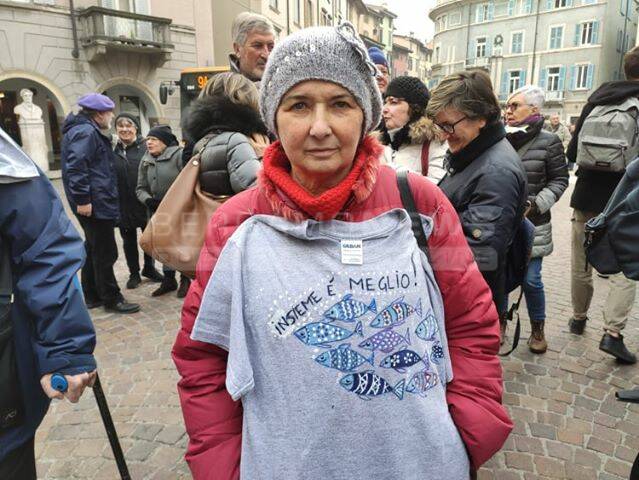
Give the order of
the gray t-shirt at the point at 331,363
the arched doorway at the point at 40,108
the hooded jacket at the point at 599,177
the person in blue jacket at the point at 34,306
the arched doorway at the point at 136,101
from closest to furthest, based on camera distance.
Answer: the gray t-shirt at the point at 331,363
the person in blue jacket at the point at 34,306
the hooded jacket at the point at 599,177
the arched doorway at the point at 40,108
the arched doorway at the point at 136,101

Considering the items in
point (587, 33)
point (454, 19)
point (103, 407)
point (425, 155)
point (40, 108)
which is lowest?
point (103, 407)

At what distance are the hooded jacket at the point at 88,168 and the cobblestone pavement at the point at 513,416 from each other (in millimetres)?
1294

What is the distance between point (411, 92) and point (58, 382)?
251cm

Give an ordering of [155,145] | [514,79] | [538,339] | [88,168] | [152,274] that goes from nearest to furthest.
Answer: [538,339] < [88,168] < [155,145] < [152,274] < [514,79]

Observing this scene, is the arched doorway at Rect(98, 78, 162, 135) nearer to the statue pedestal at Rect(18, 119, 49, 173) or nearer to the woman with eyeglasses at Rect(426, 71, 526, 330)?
the statue pedestal at Rect(18, 119, 49, 173)

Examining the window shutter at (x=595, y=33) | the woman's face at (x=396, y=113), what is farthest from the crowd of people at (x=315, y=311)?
the window shutter at (x=595, y=33)

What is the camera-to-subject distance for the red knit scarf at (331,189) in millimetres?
1263

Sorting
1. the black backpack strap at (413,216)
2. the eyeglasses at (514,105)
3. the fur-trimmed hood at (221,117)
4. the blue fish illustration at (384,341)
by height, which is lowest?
the blue fish illustration at (384,341)

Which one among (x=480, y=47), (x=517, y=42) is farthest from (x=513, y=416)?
(x=480, y=47)

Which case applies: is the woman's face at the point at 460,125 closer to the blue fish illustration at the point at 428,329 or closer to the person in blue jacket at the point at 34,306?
the blue fish illustration at the point at 428,329

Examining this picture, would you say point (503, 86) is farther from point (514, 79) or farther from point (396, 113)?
point (396, 113)

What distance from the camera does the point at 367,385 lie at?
1.18m

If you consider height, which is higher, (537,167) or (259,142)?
(259,142)

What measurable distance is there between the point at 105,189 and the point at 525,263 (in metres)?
4.06
